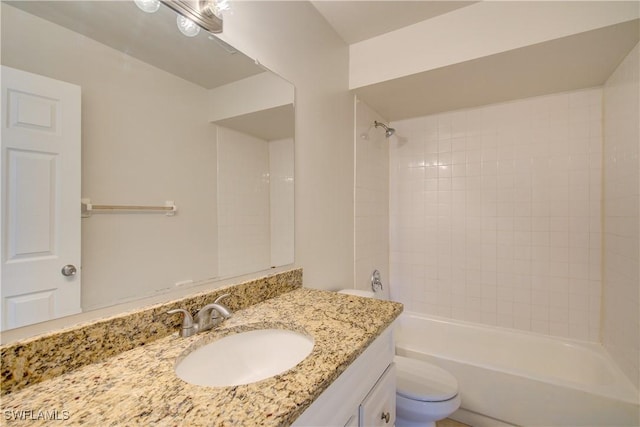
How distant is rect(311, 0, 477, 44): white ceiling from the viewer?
1569mm

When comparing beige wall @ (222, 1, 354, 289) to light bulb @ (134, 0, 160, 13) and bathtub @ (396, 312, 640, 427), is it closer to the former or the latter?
light bulb @ (134, 0, 160, 13)

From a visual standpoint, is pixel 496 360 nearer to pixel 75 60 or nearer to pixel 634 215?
pixel 634 215

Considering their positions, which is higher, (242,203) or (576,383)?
(242,203)

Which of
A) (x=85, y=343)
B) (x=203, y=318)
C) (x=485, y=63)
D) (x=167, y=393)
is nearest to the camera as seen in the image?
(x=167, y=393)

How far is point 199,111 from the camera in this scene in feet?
3.39

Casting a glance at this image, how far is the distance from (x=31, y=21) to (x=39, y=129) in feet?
0.83

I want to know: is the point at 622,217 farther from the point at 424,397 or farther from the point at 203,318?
the point at 203,318

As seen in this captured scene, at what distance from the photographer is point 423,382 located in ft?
4.92

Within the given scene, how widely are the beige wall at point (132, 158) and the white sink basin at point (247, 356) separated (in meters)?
0.26

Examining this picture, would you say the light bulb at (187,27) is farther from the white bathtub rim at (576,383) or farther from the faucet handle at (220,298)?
the white bathtub rim at (576,383)

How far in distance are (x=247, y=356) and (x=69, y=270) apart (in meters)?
0.56

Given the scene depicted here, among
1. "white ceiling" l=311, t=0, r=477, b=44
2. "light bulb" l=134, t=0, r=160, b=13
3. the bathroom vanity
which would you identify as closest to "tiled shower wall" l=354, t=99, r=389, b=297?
"white ceiling" l=311, t=0, r=477, b=44

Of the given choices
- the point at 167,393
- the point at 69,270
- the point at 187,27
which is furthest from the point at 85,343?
the point at 187,27

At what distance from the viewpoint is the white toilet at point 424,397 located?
4.50 feet
